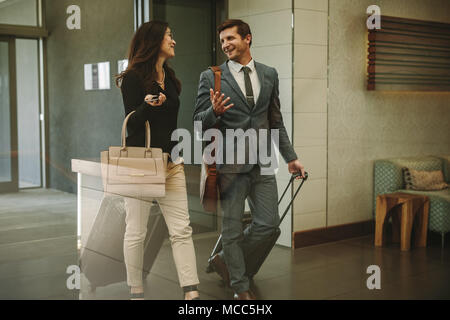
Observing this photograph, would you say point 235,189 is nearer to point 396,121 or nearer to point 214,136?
point 214,136

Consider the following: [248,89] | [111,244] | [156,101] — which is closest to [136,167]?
[156,101]

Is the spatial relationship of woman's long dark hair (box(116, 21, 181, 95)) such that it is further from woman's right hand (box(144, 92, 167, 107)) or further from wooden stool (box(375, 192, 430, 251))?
wooden stool (box(375, 192, 430, 251))

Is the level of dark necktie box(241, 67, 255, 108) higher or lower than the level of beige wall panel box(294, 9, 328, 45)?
lower

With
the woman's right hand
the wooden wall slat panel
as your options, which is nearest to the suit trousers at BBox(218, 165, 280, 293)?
the woman's right hand

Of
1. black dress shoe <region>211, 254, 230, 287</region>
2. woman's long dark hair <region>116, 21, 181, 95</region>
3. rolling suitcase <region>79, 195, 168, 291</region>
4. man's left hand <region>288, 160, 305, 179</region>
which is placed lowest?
black dress shoe <region>211, 254, 230, 287</region>

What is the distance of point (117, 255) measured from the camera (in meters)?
3.51

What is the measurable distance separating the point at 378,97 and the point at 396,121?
0.26 m

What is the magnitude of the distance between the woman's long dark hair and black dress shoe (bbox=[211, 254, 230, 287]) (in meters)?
1.18

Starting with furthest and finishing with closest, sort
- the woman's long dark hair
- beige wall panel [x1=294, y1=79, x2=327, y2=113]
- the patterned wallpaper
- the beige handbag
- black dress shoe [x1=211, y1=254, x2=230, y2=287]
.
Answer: the patterned wallpaper, beige wall panel [x1=294, y1=79, x2=327, y2=113], black dress shoe [x1=211, y1=254, x2=230, y2=287], the woman's long dark hair, the beige handbag

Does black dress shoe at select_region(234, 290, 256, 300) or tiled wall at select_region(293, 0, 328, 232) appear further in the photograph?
tiled wall at select_region(293, 0, 328, 232)

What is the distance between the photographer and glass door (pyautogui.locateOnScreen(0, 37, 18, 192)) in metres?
3.46

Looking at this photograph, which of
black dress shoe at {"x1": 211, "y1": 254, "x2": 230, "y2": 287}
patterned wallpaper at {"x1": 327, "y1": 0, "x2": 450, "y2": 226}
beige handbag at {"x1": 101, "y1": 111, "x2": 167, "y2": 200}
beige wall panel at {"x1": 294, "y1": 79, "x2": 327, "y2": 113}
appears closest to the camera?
beige handbag at {"x1": 101, "y1": 111, "x2": 167, "y2": 200}

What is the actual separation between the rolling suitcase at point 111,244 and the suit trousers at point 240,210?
41cm
